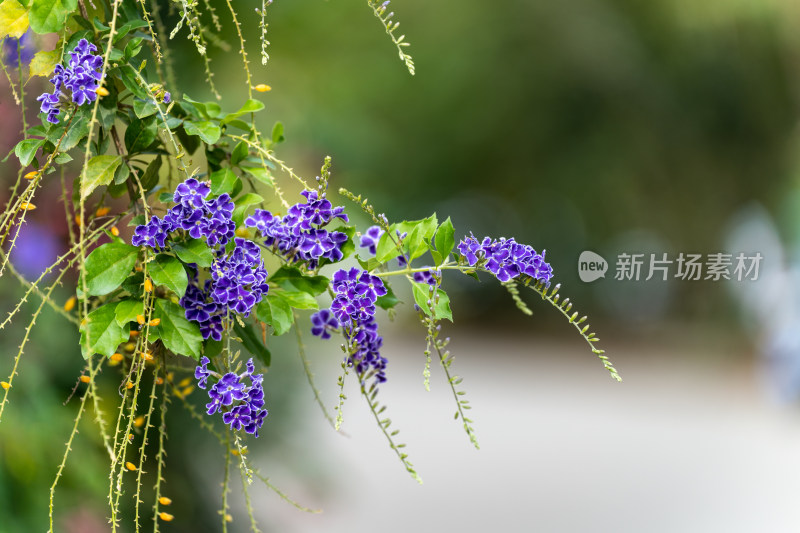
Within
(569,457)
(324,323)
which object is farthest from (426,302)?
(569,457)

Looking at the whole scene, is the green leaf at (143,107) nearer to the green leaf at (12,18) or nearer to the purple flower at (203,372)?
the green leaf at (12,18)

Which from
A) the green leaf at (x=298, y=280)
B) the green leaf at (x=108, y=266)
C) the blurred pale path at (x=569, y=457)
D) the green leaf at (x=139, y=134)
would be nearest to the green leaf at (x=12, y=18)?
the green leaf at (x=139, y=134)

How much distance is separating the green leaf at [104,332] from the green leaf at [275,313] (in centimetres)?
13

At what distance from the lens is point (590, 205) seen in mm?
7797

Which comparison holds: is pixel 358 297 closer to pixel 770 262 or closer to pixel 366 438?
pixel 366 438

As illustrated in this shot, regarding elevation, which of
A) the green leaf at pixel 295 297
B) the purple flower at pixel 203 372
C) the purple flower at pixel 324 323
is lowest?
the purple flower at pixel 203 372

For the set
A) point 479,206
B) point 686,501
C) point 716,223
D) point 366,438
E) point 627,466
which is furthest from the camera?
point 479,206

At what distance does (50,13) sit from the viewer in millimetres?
702

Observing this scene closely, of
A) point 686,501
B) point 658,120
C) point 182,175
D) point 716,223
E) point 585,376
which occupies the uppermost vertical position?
point 658,120

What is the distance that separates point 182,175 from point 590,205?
735 cm

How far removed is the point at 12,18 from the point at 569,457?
4.45m

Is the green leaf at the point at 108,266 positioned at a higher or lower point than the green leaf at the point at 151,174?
lower

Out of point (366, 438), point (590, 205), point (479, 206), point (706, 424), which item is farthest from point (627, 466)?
point (479, 206)

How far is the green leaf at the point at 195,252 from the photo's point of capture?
0.69 m
